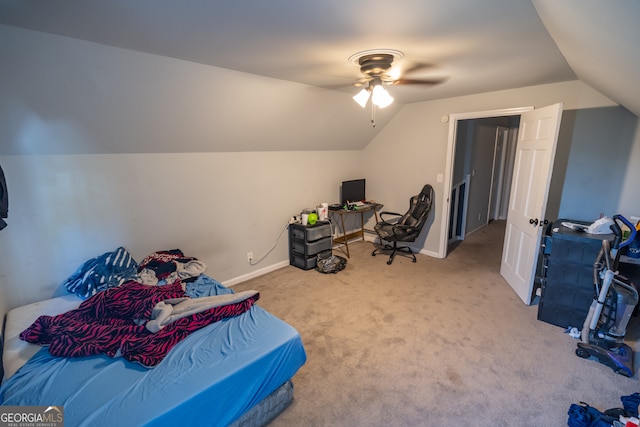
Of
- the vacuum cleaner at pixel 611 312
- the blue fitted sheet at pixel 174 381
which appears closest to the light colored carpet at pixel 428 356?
the vacuum cleaner at pixel 611 312

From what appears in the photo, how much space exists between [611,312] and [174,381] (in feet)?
9.91

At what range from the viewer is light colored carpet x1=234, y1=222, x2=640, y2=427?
6.03 feet

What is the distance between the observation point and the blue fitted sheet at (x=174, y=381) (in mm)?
1310

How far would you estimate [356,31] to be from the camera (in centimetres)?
170

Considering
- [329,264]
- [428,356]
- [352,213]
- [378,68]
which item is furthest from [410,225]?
[378,68]

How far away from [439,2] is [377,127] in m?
3.21

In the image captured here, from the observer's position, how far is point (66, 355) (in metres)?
1.61

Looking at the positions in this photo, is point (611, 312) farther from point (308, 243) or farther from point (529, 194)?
point (308, 243)

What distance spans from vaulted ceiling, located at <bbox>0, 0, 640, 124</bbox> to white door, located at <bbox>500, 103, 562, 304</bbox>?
0.54 metres

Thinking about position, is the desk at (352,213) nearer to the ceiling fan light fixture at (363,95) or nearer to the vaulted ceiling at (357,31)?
the ceiling fan light fixture at (363,95)

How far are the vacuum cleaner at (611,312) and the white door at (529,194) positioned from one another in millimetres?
637

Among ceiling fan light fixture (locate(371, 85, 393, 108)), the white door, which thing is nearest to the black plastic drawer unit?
ceiling fan light fixture (locate(371, 85, 393, 108))

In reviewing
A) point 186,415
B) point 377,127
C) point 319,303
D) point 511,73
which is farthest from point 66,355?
point 377,127

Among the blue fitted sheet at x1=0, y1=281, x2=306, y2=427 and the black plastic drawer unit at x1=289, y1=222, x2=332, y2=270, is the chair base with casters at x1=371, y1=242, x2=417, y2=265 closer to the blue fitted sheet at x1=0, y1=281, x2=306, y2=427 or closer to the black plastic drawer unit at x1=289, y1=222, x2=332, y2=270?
the black plastic drawer unit at x1=289, y1=222, x2=332, y2=270
